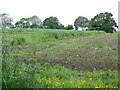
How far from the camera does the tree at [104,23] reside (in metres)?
42.7

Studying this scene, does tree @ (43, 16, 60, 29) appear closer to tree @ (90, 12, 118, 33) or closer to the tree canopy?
the tree canopy

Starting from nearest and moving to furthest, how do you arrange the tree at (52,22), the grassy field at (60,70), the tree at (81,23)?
1. the grassy field at (60,70)
2. the tree at (52,22)
3. the tree at (81,23)

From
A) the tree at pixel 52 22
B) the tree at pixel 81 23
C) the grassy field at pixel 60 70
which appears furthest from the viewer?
the tree at pixel 81 23

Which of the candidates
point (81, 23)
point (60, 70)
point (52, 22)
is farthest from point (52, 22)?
point (60, 70)

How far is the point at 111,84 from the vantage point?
5.98 m

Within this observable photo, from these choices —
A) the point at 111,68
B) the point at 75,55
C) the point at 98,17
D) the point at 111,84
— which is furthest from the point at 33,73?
the point at 98,17

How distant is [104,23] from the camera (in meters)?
44.3

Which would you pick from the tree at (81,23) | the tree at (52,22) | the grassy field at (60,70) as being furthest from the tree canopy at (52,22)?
the grassy field at (60,70)

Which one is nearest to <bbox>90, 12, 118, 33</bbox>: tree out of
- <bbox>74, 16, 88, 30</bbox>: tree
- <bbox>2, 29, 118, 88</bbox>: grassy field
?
<bbox>74, 16, 88, 30</bbox>: tree

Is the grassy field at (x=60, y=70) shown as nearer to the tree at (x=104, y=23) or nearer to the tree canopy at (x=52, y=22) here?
the tree canopy at (x=52, y=22)

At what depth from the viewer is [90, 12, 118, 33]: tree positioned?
140ft

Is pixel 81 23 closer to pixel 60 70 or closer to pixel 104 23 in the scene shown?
pixel 104 23

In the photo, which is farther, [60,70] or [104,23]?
[104,23]

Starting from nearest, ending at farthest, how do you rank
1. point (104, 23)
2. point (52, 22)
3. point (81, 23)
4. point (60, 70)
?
point (60, 70) → point (52, 22) → point (81, 23) → point (104, 23)
